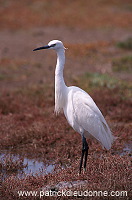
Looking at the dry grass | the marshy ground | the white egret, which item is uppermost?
the white egret

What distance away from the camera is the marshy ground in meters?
5.75

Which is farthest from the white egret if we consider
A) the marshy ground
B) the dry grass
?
the dry grass

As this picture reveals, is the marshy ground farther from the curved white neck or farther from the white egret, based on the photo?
the curved white neck

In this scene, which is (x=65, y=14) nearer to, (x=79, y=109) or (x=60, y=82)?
(x=60, y=82)

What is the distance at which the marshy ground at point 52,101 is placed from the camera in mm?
5754

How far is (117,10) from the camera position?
103 feet

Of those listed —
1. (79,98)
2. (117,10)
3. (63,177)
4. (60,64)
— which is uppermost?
(60,64)

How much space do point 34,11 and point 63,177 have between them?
26.9 metres

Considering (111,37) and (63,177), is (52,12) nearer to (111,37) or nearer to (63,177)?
(111,37)

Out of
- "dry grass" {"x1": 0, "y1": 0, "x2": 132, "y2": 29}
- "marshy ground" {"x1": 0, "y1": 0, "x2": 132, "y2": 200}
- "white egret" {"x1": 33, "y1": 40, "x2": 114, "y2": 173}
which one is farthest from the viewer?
"dry grass" {"x1": 0, "y1": 0, "x2": 132, "y2": 29}

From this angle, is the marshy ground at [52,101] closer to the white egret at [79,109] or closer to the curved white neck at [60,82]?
the white egret at [79,109]

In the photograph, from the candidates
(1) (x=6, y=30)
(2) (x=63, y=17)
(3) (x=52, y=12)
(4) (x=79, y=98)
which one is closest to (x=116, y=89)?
(4) (x=79, y=98)

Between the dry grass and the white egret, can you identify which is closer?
the white egret

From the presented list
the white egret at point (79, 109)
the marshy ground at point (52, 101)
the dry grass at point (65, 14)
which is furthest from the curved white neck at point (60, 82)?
the dry grass at point (65, 14)
